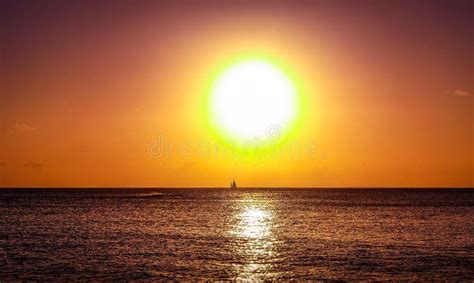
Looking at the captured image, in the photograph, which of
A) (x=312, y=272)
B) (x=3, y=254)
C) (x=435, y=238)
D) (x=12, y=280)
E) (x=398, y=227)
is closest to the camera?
(x=12, y=280)

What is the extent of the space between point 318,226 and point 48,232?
38908mm

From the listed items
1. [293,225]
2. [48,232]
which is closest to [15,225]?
[48,232]

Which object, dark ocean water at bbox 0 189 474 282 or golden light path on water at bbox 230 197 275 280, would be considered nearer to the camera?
dark ocean water at bbox 0 189 474 282

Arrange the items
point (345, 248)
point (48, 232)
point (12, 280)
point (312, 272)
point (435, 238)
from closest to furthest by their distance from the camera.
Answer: point (12, 280) → point (312, 272) → point (345, 248) → point (435, 238) → point (48, 232)

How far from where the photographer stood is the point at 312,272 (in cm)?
4719

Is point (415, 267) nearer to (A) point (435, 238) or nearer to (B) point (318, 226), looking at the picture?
(A) point (435, 238)

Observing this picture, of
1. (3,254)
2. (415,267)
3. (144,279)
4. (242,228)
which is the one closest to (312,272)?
(415,267)

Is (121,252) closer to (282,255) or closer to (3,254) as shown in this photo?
(3,254)

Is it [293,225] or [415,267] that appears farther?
[293,225]

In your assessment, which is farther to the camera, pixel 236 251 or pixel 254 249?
pixel 254 249

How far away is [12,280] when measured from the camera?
4353 cm

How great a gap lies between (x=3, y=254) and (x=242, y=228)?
1571 inches

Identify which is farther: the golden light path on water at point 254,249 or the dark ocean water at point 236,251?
the golden light path on water at point 254,249

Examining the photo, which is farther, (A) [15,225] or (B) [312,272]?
(A) [15,225]
